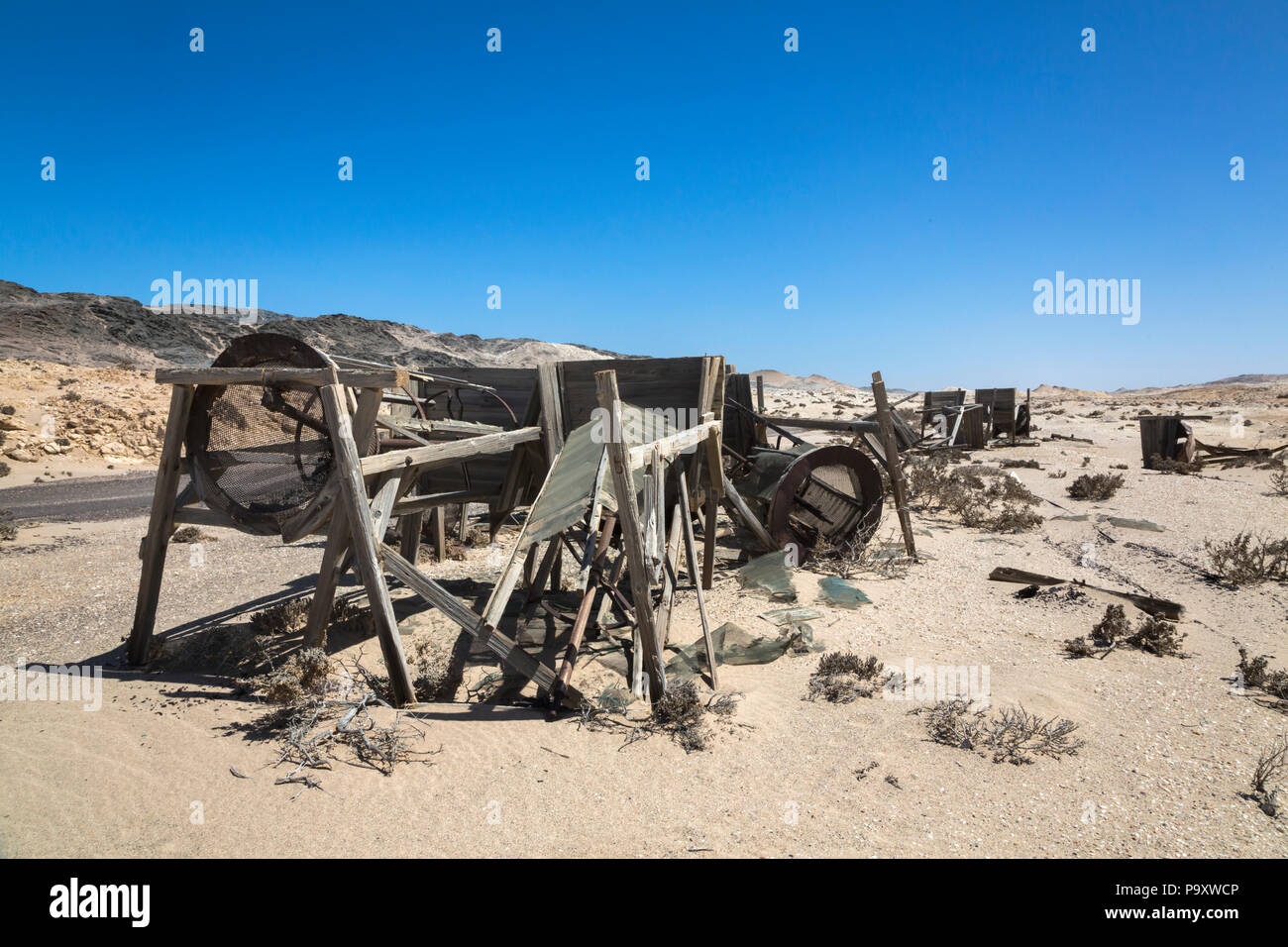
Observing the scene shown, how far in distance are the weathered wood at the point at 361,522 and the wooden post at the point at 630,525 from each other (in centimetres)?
178

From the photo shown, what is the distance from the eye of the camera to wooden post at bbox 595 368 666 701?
4.21 metres

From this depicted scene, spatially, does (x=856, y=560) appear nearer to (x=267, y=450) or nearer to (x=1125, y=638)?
(x=1125, y=638)

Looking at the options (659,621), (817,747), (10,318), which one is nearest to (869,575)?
(659,621)

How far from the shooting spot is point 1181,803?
3.71m

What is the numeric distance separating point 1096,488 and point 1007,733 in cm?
1125

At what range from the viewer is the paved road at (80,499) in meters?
12.4

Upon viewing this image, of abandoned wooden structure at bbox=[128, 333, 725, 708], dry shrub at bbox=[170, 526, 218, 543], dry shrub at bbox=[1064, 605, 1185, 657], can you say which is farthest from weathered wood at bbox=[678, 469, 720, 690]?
dry shrub at bbox=[170, 526, 218, 543]

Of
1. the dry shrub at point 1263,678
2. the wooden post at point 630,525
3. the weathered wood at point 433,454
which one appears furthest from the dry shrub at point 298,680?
the dry shrub at point 1263,678

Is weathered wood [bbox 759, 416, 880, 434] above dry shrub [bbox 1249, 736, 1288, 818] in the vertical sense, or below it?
above

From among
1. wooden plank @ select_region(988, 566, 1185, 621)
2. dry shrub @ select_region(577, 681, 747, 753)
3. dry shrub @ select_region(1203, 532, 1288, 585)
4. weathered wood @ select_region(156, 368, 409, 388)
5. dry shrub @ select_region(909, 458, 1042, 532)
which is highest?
weathered wood @ select_region(156, 368, 409, 388)

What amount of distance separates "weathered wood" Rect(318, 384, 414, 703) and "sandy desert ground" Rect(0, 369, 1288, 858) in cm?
54

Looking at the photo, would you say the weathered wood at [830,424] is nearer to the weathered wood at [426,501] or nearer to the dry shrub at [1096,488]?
the weathered wood at [426,501]

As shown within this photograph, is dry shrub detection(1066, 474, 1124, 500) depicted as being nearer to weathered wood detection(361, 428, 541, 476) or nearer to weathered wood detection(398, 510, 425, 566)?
weathered wood detection(361, 428, 541, 476)

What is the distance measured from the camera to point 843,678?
18.1 ft
